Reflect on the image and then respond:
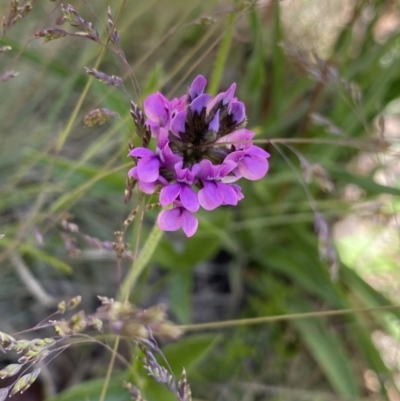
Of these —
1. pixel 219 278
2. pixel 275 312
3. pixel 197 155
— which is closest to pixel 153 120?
pixel 197 155

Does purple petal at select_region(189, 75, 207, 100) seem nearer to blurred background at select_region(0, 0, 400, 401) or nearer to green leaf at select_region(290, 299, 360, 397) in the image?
blurred background at select_region(0, 0, 400, 401)

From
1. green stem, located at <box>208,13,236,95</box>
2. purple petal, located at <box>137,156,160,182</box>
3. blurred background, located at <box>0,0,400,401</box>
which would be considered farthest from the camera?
blurred background, located at <box>0,0,400,401</box>

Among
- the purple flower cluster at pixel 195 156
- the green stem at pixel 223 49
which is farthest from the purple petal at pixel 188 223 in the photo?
the green stem at pixel 223 49

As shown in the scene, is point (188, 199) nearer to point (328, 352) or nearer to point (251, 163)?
point (251, 163)

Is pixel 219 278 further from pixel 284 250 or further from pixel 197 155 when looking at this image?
pixel 197 155

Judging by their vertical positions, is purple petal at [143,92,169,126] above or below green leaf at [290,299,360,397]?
above

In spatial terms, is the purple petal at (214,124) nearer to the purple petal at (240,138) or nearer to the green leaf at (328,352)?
the purple petal at (240,138)

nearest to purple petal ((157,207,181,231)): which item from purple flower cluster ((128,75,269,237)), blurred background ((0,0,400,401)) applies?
purple flower cluster ((128,75,269,237))
